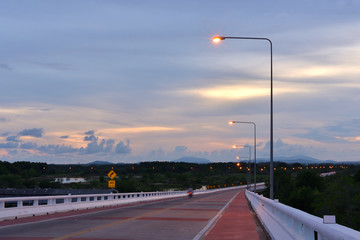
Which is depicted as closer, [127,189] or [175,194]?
[175,194]

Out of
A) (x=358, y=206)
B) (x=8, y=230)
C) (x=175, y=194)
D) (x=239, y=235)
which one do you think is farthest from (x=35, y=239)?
(x=358, y=206)

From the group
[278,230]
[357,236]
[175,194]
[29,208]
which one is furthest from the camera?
[175,194]

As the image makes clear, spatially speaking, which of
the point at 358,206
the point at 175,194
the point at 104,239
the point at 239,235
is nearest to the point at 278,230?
the point at 239,235

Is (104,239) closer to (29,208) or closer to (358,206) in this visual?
(29,208)

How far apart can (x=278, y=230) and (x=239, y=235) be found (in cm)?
377

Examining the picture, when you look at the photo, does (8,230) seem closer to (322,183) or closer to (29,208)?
(29,208)

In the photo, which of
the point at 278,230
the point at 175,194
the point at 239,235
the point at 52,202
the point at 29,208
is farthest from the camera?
the point at 175,194

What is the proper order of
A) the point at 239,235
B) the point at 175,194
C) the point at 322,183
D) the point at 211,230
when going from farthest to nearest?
1. the point at 322,183
2. the point at 175,194
3. the point at 211,230
4. the point at 239,235

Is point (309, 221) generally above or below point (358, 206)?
above

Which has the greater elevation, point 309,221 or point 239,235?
point 309,221

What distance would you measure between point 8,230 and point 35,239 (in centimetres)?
349

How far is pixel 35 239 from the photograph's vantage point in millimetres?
15195

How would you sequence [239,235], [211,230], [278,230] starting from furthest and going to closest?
[211,230], [239,235], [278,230]

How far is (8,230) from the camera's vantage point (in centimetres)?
1819
